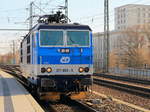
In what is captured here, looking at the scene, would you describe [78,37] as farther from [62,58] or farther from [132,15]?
[132,15]

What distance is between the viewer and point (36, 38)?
1260 centimetres

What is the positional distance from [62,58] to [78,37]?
112cm

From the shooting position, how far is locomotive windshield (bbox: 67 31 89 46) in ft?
42.4

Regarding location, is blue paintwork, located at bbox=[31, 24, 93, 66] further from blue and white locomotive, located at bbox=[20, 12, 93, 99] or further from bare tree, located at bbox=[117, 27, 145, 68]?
bare tree, located at bbox=[117, 27, 145, 68]

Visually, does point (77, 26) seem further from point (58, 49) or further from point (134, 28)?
point (134, 28)

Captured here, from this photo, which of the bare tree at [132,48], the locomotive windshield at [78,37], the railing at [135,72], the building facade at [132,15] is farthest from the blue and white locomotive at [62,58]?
the building facade at [132,15]

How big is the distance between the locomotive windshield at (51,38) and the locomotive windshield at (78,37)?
14.8 inches

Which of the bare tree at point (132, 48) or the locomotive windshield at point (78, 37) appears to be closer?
the locomotive windshield at point (78, 37)

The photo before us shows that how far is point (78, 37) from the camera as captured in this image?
12977 millimetres

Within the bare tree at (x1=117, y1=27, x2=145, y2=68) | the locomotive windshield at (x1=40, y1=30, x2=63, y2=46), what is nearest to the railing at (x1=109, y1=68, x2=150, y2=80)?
the bare tree at (x1=117, y1=27, x2=145, y2=68)

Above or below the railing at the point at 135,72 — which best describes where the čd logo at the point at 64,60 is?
above

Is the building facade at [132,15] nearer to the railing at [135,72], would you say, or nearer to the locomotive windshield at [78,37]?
the railing at [135,72]

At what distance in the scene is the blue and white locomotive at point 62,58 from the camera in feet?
40.9

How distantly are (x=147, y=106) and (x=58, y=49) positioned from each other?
4.20 metres
